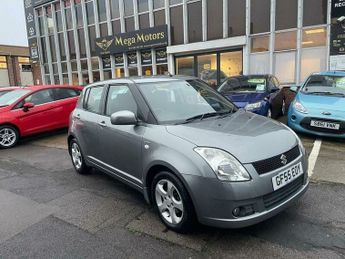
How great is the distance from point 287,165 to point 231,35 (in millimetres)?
10850

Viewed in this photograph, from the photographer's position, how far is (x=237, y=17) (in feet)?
41.2

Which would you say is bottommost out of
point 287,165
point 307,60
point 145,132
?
point 287,165

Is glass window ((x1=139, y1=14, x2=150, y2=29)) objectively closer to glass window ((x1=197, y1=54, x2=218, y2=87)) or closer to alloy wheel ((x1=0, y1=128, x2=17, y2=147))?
glass window ((x1=197, y1=54, x2=218, y2=87))

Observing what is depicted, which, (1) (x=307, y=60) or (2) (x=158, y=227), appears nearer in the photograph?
(2) (x=158, y=227)

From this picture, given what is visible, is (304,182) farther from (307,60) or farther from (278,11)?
(278,11)

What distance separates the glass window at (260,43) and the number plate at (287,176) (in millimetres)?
10009

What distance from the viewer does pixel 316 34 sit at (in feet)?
36.1

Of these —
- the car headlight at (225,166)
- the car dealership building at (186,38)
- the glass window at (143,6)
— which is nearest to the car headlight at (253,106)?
the car headlight at (225,166)

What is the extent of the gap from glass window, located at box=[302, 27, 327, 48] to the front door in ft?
31.3

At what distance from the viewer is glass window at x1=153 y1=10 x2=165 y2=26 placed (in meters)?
14.7

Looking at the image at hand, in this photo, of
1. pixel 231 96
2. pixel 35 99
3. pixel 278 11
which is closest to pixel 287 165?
pixel 231 96

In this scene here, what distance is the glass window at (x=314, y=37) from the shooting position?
10.9 m

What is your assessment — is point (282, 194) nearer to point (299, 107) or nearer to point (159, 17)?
point (299, 107)

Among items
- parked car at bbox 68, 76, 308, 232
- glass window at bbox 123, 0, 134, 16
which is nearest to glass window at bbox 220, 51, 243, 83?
glass window at bbox 123, 0, 134, 16
